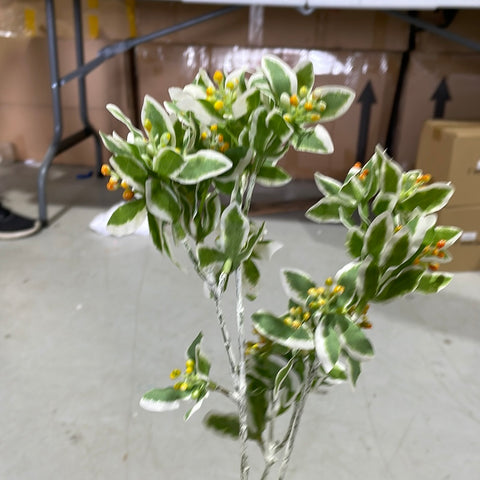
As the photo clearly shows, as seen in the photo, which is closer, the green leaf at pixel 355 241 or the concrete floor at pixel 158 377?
the green leaf at pixel 355 241

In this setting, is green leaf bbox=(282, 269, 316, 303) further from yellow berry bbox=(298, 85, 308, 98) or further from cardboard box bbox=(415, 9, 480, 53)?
cardboard box bbox=(415, 9, 480, 53)

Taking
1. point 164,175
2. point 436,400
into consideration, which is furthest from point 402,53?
point 164,175

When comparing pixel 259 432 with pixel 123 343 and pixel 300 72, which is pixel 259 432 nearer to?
pixel 300 72

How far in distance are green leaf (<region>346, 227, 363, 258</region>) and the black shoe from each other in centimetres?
145

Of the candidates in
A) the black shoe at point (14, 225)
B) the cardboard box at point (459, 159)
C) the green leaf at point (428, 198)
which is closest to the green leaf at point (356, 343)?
the green leaf at point (428, 198)

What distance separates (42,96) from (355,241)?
220 cm

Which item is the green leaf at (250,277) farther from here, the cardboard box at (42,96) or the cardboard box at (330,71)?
the cardboard box at (42,96)

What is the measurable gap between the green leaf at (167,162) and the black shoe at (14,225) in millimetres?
1450

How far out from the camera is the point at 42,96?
91.6 inches

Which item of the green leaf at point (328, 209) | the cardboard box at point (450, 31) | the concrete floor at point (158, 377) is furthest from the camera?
the cardboard box at point (450, 31)

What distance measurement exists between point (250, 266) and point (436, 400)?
731mm

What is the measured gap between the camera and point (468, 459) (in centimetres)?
91

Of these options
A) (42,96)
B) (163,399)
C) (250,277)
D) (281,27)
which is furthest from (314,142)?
(42,96)

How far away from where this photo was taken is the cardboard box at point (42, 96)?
7.39ft
